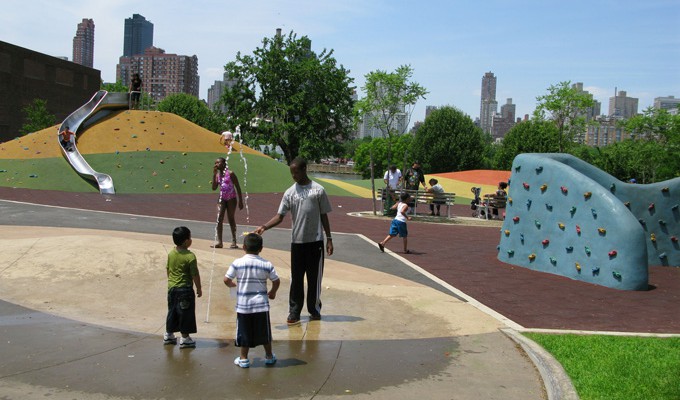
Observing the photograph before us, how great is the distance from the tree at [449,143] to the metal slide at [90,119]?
121 ft

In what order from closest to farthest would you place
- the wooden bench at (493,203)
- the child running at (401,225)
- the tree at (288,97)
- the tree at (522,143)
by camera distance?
the child running at (401,225)
the wooden bench at (493,203)
the tree at (288,97)
the tree at (522,143)

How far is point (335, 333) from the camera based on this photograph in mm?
6949

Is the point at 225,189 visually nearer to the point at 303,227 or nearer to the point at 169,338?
the point at 303,227

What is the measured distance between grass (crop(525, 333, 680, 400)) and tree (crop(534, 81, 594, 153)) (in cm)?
3519

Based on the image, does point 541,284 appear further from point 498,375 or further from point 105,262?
point 105,262

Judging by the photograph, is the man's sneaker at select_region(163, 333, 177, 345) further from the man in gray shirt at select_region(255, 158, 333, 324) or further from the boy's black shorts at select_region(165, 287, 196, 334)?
the man in gray shirt at select_region(255, 158, 333, 324)

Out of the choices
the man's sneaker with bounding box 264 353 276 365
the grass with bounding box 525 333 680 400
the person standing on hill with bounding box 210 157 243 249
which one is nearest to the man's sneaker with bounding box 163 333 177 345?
the man's sneaker with bounding box 264 353 276 365

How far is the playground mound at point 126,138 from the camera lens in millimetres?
30469

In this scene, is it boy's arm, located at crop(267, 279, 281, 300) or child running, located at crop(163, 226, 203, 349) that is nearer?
boy's arm, located at crop(267, 279, 281, 300)

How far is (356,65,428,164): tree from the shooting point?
24250 mm

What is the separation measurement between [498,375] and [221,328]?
3.15 meters


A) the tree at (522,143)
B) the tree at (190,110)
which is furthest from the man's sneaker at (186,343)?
the tree at (190,110)

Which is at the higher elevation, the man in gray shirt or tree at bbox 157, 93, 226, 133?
tree at bbox 157, 93, 226, 133

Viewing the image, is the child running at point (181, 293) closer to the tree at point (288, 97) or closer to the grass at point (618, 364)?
the grass at point (618, 364)
